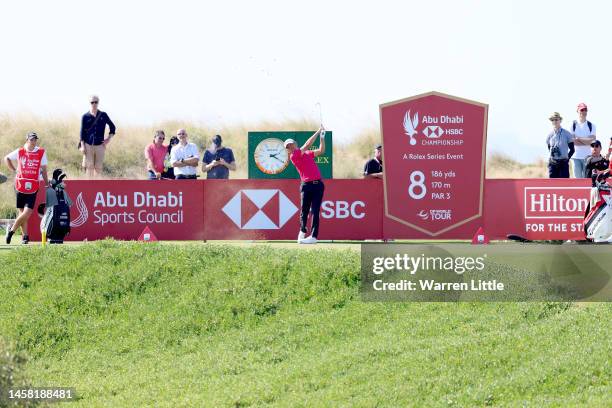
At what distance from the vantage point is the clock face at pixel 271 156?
26.9m

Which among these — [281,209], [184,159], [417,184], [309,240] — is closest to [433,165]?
[417,184]

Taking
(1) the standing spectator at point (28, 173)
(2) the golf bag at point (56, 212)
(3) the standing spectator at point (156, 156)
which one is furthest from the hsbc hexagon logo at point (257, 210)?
(1) the standing spectator at point (28, 173)

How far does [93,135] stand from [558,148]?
1017cm

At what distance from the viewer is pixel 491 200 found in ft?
79.0

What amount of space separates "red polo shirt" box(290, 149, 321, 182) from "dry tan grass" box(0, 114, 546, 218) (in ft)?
58.7

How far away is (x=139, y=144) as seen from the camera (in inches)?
1794

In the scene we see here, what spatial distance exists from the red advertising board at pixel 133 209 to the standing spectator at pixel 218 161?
1.12m

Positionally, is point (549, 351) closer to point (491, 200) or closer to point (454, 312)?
point (454, 312)

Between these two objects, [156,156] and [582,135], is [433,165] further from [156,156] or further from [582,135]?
[156,156]

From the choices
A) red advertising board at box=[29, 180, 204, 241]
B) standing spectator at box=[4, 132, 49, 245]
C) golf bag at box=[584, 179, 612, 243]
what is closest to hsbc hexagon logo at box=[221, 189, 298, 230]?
red advertising board at box=[29, 180, 204, 241]

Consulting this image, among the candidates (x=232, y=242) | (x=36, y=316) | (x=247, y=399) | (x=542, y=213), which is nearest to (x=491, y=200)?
(x=542, y=213)

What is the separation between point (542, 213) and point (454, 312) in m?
8.34

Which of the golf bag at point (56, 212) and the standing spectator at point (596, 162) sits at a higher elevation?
the standing spectator at point (596, 162)

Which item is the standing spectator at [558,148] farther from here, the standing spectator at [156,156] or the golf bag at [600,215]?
the standing spectator at [156,156]
